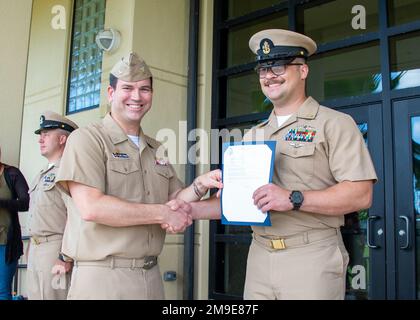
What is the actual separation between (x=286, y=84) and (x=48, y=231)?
2172 mm

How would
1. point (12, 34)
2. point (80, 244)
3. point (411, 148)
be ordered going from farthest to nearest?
1. point (12, 34)
2. point (411, 148)
3. point (80, 244)

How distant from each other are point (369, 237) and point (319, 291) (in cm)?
140

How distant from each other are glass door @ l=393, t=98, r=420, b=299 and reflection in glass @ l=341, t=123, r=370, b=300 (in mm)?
251

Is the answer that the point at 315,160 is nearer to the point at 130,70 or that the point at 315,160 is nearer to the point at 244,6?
the point at 130,70

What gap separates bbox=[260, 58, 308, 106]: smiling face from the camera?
2396 mm

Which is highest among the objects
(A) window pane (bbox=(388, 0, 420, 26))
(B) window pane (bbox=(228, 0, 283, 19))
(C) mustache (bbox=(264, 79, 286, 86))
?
(B) window pane (bbox=(228, 0, 283, 19))

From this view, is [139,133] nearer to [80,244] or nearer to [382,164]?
[80,244]

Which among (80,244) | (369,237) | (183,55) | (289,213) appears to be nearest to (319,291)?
(289,213)

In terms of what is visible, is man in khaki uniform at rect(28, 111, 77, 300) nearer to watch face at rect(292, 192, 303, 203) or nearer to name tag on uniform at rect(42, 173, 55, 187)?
name tag on uniform at rect(42, 173, 55, 187)

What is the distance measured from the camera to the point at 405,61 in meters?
3.50

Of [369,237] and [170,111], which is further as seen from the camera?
[170,111]

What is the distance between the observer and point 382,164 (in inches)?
135

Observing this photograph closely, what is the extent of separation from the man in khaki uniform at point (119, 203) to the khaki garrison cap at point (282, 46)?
63 centimetres

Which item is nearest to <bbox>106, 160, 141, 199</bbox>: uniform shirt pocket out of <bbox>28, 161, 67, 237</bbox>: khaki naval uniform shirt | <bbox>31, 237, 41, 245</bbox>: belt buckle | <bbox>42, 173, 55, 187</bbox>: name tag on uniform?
<bbox>28, 161, 67, 237</bbox>: khaki naval uniform shirt
